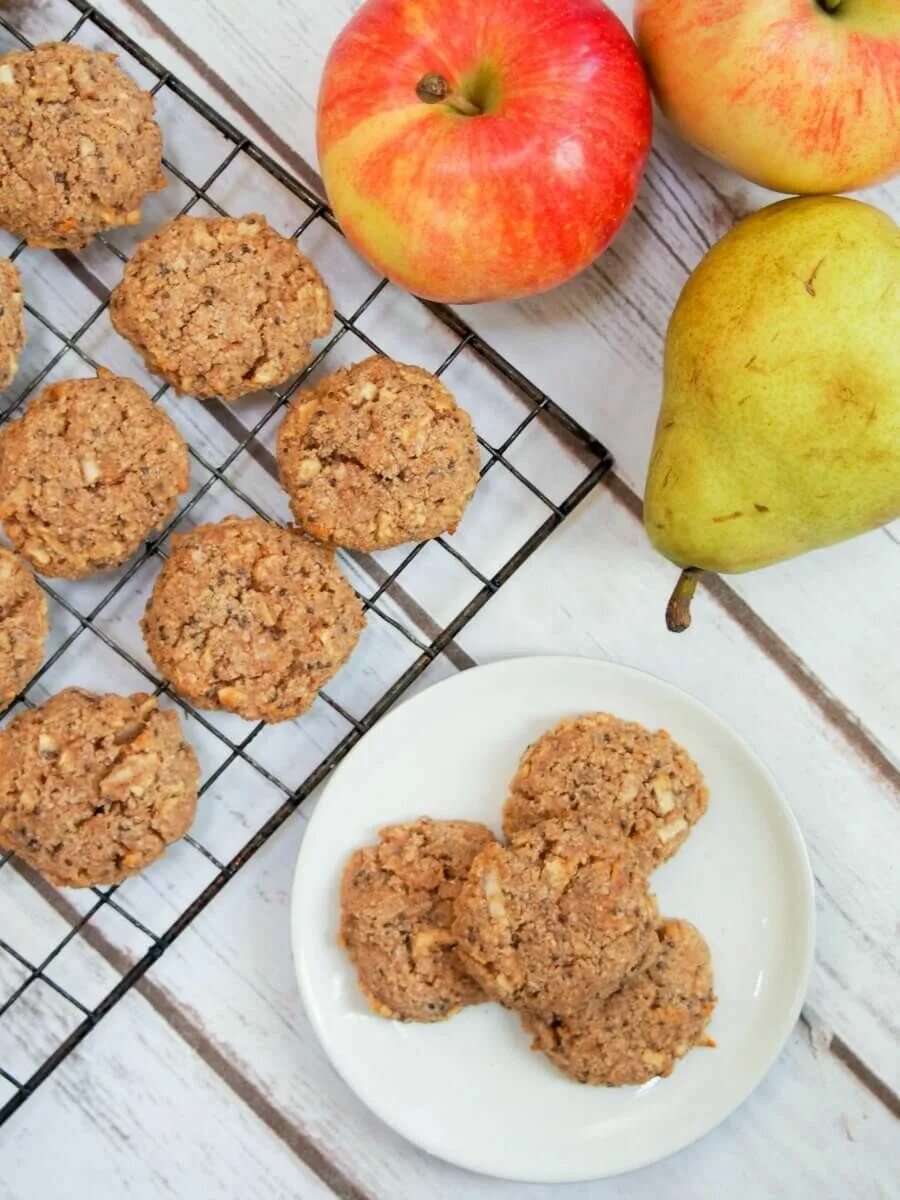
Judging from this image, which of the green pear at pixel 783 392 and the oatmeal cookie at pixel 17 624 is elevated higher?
the oatmeal cookie at pixel 17 624

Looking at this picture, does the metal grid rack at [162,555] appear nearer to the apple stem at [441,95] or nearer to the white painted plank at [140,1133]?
the white painted plank at [140,1133]

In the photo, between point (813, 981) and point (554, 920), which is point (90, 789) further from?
point (813, 981)

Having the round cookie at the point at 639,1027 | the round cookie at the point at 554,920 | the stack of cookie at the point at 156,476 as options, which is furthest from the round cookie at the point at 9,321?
the round cookie at the point at 639,1027

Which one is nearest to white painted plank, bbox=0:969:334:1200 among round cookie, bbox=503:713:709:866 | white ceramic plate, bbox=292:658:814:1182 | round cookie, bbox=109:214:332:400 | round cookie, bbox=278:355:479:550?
white ceramic plate, bbox=292:658:814:1182

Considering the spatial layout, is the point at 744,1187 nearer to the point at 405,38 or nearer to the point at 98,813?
the point at 98,813

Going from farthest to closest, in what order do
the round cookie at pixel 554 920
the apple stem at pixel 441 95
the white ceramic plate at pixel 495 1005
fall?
1. the white ceramic plate at pixel 495 1005
2. the round cookie at pixel 554 920
3. the apple stem at pixel 441 95

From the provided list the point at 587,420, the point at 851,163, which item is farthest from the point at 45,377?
the point at 851,163

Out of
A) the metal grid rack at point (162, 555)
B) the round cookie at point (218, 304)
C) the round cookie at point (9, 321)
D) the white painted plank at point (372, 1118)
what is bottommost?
the white painted plank at point (372, 1118)
